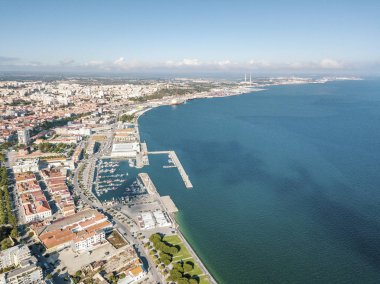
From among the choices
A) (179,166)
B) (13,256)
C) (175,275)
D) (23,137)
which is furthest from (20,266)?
(23,137)

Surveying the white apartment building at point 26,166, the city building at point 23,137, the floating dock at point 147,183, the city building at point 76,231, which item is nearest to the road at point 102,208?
the city building at point 76,231

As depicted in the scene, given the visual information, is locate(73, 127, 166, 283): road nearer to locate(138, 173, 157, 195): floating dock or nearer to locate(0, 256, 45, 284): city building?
locate(138, 173, 157, 195): floating dock

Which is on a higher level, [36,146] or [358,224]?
[36,146]

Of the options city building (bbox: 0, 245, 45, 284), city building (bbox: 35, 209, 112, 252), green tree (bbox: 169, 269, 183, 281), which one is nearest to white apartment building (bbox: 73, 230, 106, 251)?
city building (bbox: 35, 209, 112, 252)

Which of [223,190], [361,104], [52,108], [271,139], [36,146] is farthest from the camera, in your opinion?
[361,104]

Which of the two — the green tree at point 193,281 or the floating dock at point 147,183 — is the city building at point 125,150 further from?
the green tree at point 193,281

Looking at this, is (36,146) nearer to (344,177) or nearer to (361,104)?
(344,177)

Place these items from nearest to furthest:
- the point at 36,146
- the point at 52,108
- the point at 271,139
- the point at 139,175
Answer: the point at 139,175, the point at 36,146, the point at 271,139, the point at 52,108

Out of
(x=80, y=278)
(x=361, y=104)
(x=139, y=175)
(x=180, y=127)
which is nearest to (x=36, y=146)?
(x=139, y=175)
